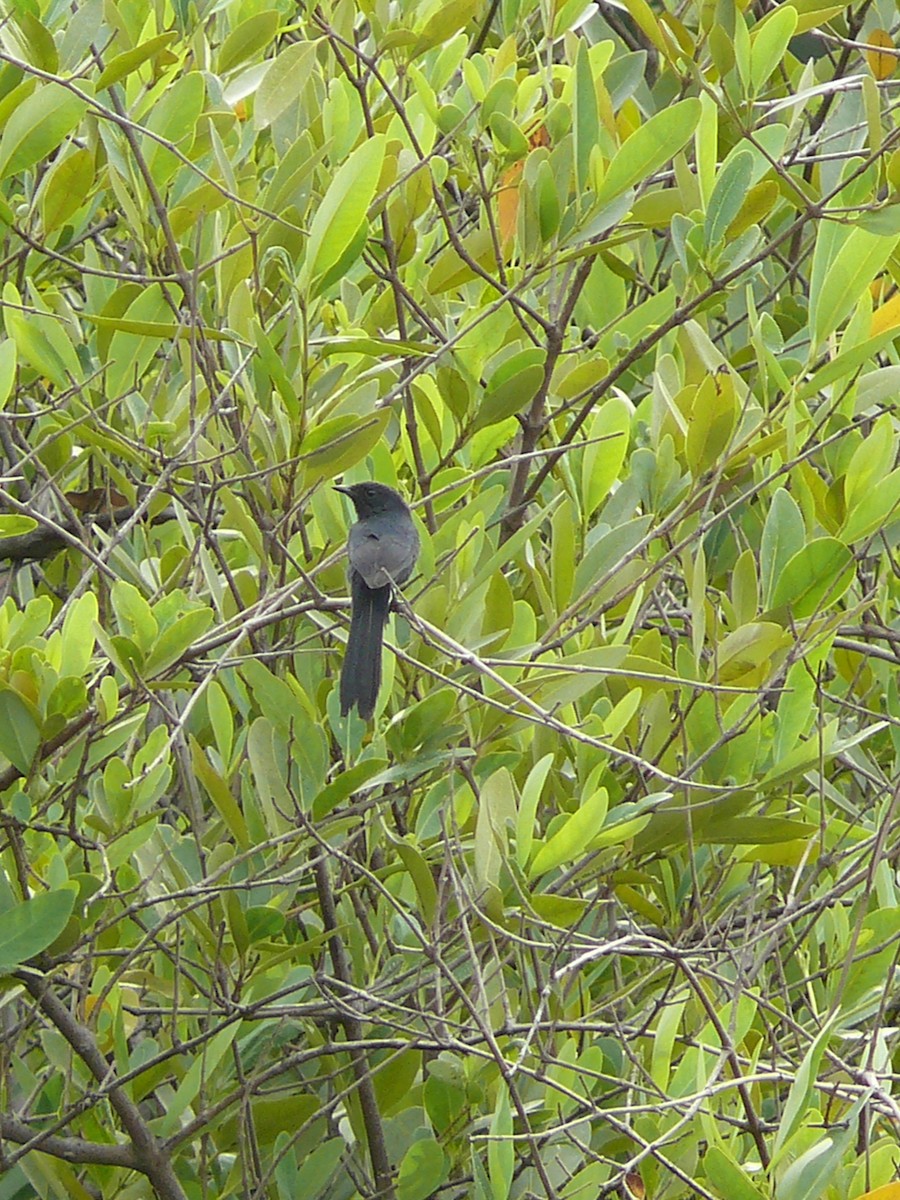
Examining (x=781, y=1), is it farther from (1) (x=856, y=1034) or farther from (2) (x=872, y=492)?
Result: (1) (x=856, y=1034)

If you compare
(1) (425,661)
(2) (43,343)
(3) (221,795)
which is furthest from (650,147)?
(3) (221,795)

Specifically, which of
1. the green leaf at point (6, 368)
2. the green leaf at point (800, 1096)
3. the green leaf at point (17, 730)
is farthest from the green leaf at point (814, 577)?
the green leaf at point (6, 368)

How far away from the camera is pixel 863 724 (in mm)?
4539

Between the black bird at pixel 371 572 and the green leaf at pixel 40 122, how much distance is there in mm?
908

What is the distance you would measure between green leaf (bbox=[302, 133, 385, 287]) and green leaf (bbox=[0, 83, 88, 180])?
22.0 inches

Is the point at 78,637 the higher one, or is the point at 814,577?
the point at 78,637

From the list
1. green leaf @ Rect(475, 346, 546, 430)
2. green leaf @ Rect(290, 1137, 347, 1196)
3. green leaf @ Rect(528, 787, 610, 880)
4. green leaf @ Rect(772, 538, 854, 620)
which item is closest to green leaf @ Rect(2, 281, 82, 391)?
green leaf @ Rect(475, 346, 546, 430)

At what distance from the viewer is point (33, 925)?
3.01 meters

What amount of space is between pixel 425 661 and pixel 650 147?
1102 mm

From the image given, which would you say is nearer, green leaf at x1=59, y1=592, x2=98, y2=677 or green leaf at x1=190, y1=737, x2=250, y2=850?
green leaf at x1=59, y1=592, x2=98, y2=677

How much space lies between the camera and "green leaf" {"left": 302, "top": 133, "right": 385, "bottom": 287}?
10.3 feet

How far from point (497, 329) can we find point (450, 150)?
72cm

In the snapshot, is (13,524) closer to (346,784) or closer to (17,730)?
(17,730)

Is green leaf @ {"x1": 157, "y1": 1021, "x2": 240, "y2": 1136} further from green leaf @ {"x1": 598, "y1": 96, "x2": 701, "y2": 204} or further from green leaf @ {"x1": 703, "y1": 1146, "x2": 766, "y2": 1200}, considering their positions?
green leaf @ {"x1": 598, "y1": 96, "x2": 701, "y2": 204}
